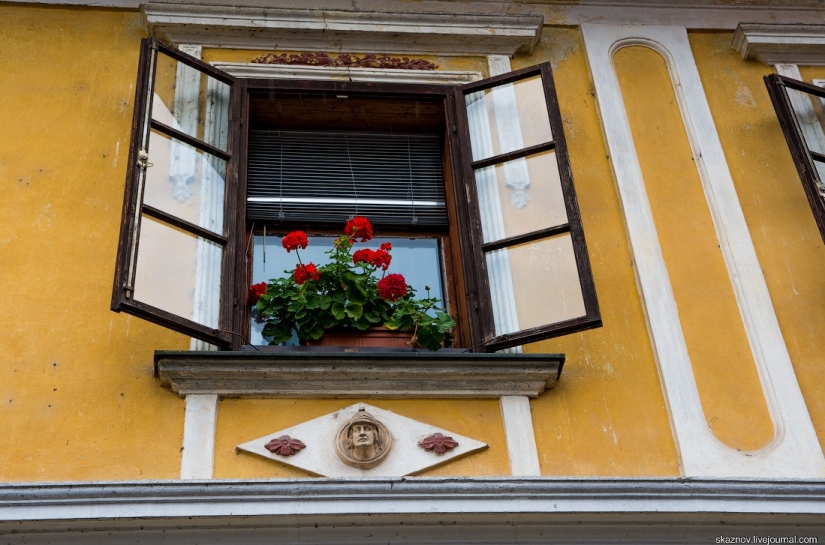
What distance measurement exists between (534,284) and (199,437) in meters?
1.67

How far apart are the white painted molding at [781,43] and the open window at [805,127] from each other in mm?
335

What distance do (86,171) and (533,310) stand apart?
230 cm

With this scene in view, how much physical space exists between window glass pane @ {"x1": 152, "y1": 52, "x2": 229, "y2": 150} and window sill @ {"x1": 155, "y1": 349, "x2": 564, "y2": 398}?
134 cm

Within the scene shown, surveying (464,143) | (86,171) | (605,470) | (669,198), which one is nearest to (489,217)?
(464,143)

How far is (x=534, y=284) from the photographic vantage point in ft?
18.8

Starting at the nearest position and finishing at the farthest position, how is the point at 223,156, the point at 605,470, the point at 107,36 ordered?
the point at 605,470 < the point at 223,156 < the point at 107,36

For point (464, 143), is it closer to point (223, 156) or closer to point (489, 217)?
point (489, 217)

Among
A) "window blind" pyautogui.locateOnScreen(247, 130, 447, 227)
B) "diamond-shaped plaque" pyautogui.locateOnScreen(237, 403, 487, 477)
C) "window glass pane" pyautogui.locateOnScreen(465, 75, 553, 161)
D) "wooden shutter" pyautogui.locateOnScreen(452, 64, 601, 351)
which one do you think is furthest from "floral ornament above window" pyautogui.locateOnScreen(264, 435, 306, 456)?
"window glass pane" pyautogui.locateOnScreen(465, 75, 553, 161)

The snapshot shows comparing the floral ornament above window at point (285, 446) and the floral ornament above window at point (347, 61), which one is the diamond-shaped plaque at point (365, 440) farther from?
the floral ornament above window at point (347, 61)

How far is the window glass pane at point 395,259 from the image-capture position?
6.18 m

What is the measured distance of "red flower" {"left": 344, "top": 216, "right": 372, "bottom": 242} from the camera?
5895 millimetres

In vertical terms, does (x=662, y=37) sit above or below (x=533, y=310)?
above

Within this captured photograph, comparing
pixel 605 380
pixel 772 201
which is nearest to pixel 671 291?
pixel 605 380

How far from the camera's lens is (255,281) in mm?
6125
